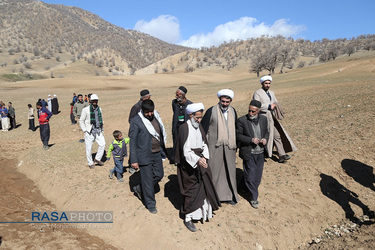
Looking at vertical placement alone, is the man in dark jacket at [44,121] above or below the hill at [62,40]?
below

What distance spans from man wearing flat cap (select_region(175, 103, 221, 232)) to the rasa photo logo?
5.62 ft

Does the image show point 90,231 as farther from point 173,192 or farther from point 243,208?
point 243,208

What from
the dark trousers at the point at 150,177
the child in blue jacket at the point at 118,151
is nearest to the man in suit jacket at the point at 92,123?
the child in blue jacket at the point at 118,151

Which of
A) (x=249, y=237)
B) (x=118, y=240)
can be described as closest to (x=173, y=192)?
(x=118, y=240)

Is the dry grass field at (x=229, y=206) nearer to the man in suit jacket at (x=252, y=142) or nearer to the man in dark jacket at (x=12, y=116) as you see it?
the man in suit jacket at (x=252, y=142)

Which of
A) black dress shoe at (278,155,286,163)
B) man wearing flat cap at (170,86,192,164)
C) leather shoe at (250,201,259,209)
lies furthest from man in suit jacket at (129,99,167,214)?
black dress shoe at (278,155,286,163)

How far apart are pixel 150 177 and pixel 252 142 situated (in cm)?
201

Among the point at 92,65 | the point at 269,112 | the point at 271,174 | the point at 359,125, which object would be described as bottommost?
the point at 271,174

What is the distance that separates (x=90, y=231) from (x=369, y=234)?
4721 millimetres

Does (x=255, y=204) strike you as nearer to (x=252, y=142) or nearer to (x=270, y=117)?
(x=252, y=142)

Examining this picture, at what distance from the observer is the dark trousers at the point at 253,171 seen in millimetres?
4695

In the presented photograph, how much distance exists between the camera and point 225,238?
3990 mm

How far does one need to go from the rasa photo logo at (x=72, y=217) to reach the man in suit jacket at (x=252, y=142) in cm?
282

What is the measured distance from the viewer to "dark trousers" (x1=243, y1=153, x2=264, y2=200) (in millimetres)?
4695
